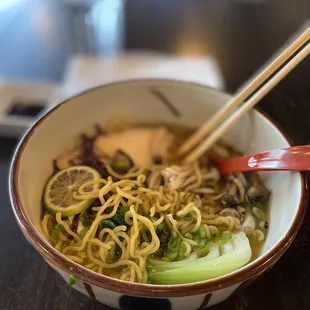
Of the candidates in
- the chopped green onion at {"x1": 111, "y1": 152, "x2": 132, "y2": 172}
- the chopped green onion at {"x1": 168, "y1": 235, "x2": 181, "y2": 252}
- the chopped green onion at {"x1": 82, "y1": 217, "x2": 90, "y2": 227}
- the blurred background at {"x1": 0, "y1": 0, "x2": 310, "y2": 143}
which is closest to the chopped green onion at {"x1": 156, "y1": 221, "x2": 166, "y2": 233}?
the chopped green onion at {"x1": 168, "y1": 235, "x2": 181, "y2": 252}

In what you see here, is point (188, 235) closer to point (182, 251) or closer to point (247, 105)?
point (182, 251)

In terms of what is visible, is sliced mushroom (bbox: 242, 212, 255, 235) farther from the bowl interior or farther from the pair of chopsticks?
the pair of chopsticks

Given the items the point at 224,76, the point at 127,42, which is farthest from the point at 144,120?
the point at 127,42

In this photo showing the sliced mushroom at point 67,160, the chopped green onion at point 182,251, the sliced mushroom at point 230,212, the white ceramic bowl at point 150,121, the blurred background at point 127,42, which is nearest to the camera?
the white ceramic bowl at point 150,121

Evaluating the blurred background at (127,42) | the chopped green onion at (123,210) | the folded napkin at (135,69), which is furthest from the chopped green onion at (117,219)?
the folded napkin at (135,69)

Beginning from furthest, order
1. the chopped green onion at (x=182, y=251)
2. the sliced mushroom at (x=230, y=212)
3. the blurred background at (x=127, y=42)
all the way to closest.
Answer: the blurred background at (x=127, y=42) < the sliced mushroom at (x=230, y=212) < the chopped green onion at (x=182, y=251)

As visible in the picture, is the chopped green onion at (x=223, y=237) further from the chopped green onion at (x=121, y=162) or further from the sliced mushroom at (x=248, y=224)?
the chopped green onion at (x=121, y=162)

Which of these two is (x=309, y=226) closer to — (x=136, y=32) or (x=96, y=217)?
(x=96, y=217)
